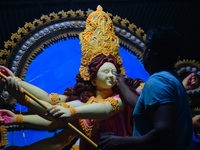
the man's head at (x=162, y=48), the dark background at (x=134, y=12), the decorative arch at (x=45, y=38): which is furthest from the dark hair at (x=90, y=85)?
the man's head at (x=162, y=48)

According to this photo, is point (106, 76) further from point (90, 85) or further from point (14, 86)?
point (14, 86)

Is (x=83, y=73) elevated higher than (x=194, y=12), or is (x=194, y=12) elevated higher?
(x=194, y=12)

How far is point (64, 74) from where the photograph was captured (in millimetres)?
2059

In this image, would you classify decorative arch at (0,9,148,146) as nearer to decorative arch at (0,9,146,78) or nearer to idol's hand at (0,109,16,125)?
decorative arch at (0,9,146,78)

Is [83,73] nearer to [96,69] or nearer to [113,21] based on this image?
[96,69]

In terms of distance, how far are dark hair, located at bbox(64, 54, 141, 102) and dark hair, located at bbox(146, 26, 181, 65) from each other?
0.72 m

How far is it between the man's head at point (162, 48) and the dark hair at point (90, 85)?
71 centimetres

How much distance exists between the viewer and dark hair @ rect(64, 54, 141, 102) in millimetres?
1911

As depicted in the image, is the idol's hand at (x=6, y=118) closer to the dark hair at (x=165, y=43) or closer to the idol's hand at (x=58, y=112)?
the idol's hand at (x=58, y=112)

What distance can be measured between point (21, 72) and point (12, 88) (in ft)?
1.18

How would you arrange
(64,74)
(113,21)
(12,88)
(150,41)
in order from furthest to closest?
1. (113,21)
2. (64,74)
3. (12,88)
4. (150,41)

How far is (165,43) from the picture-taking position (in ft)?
3.90

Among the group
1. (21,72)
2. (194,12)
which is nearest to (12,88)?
(21,72)

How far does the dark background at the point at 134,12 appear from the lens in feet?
7.52
